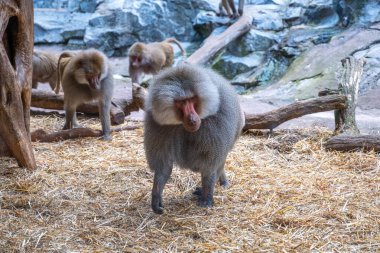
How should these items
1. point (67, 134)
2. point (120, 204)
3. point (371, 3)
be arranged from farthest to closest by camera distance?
point (371, 3), point (67, 134), point (120, 204)

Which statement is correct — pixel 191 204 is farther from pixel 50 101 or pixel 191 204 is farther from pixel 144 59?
pixel 144 59

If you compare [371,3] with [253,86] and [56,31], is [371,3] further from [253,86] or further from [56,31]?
[56,31]

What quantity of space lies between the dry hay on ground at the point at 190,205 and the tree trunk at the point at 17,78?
0.23 meters

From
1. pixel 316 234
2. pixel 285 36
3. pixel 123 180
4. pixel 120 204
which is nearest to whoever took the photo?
pixel 316 234

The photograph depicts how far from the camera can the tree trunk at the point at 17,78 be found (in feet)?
12.3

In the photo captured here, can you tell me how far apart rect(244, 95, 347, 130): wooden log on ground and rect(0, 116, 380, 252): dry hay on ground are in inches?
23.6

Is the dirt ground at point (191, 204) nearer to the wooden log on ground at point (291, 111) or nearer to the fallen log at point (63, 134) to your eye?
the fallen log at point (63, 134)

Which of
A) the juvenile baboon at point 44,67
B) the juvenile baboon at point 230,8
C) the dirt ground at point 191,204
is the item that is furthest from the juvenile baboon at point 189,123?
the juvenile baboon at point 230,8

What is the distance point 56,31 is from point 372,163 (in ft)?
33.7

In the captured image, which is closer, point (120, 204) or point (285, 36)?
point (120, 204)

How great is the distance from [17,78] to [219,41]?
6.53 metres

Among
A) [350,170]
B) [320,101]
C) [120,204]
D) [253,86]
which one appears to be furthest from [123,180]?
[253,86]

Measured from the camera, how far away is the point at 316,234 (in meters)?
2.95

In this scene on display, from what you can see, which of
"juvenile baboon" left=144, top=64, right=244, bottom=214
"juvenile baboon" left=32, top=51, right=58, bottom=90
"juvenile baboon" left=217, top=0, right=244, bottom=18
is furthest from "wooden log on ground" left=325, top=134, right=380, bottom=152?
"juvenile baboon" left=217, top=0, right=244, bottom=18
